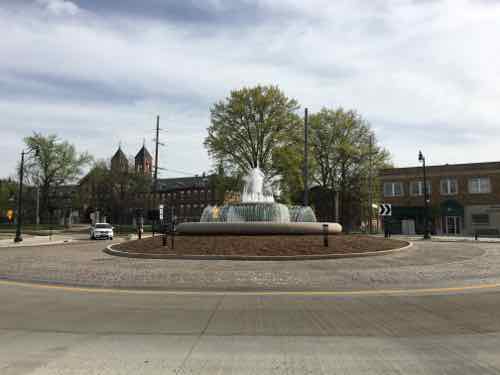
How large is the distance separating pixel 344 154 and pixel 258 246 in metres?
31.3

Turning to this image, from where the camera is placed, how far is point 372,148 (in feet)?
153

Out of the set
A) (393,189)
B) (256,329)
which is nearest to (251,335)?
(256,329)

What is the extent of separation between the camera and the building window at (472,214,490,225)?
4913cm

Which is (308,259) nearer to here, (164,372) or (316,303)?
(316,303)

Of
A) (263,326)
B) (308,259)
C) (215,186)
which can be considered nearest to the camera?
(263,326)

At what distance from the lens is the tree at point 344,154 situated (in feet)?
→ 152

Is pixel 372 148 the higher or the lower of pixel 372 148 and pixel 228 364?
the higher

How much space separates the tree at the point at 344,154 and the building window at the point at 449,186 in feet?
35.4

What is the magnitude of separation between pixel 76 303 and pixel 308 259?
9.39 metres

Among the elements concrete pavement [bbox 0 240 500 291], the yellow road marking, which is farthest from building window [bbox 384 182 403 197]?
the yellow road marking

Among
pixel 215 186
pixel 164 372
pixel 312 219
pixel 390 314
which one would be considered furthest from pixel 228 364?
pixel 215 186

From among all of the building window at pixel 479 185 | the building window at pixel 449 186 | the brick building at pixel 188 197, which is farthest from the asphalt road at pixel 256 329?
the brick building at pixel 188 197

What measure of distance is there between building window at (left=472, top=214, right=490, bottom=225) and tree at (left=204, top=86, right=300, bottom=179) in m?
26.5

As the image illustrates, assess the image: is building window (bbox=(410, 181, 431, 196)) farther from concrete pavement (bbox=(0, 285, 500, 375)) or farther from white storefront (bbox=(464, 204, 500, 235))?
concrete pavement (bbox=(0, 285, 500, 375))
